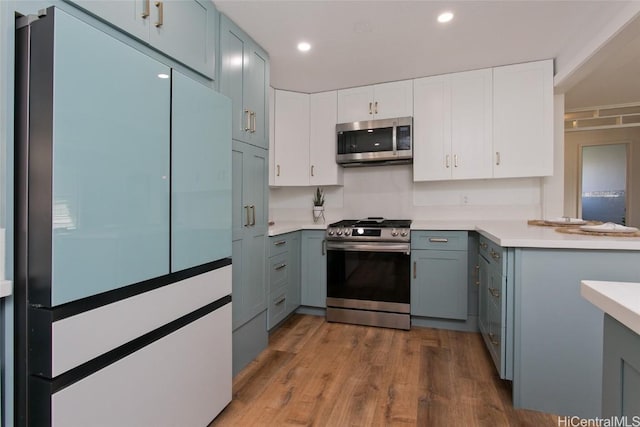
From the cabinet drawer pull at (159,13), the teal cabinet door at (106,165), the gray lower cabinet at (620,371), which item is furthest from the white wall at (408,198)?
the gray lower cabinet at (620,371)

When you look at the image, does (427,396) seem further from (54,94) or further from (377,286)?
(54,94)

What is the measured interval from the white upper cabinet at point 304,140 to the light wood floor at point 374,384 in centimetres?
156

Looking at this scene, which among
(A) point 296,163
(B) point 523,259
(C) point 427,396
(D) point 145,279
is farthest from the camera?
(A) point 296,163

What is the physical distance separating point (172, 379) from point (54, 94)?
1.11 meters

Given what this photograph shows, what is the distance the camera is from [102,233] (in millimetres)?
1045

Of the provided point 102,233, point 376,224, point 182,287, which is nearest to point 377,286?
point 376,224

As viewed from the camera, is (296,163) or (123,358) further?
(296,163)

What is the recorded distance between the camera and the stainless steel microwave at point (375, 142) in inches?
122

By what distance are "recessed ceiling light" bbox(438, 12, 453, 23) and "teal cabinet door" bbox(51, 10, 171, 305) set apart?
1.71m

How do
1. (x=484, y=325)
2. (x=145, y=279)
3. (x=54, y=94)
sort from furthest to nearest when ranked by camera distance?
(x=484, y=325) → (x=145, y=279) → (x=54, y=94)

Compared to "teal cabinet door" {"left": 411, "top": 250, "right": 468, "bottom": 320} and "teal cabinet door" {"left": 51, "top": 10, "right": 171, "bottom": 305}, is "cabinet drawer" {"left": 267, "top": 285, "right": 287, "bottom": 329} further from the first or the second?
"teal cabinet door" {"left": 51, "top": 10, "right": 171, "bottom": 305}

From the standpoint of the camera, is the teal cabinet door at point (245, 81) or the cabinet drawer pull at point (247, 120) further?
the cabinet drawer pull at point (247, 120)

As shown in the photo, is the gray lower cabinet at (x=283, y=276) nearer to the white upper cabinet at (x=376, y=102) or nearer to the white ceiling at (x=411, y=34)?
the white upper cabinet at (x=376, y=102)

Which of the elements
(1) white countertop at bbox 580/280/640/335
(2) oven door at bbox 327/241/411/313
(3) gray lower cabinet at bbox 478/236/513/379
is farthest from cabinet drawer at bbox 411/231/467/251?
(1) white countertop at bbox 580/280/640/335
